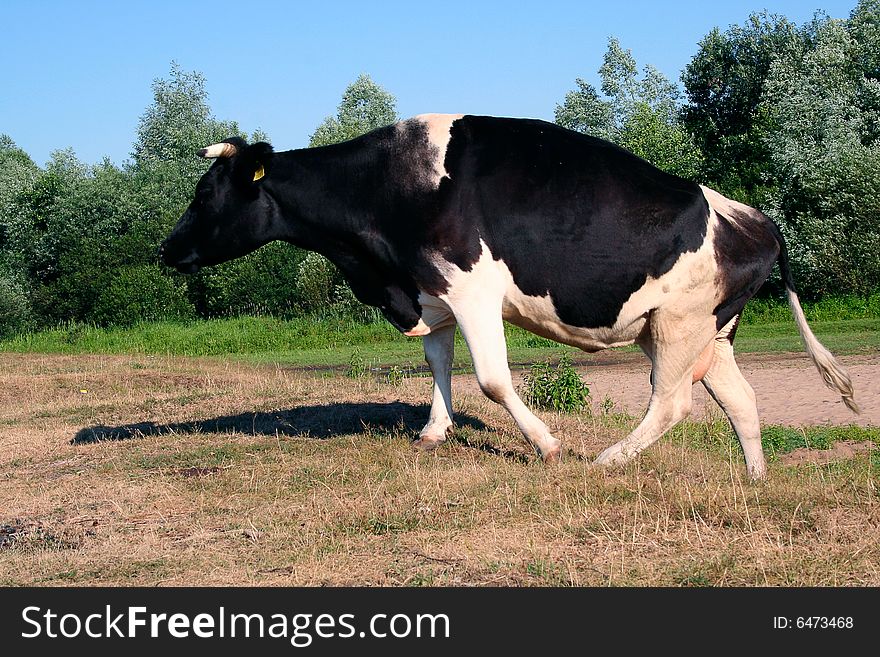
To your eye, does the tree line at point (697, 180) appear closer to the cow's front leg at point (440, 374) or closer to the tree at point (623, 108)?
Answer: the tree at point (623, 108)

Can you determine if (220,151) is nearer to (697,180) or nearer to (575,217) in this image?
(575,217)

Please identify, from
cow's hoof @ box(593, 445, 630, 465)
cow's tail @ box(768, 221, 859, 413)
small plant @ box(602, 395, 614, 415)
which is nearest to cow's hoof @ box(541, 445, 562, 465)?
cow's hoof @ box(593, 445, 630, 465)

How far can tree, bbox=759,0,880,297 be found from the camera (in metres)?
29.8

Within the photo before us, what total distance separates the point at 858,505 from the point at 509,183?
333 cm

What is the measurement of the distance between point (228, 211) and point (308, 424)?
2.52 metres

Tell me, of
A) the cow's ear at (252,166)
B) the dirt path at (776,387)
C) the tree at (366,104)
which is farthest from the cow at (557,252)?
the tree at (366,104)

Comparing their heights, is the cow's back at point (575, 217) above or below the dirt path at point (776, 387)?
above

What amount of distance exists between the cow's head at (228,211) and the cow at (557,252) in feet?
2.31

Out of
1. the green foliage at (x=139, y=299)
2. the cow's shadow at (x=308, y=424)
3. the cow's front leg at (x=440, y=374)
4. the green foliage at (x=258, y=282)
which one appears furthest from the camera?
the green foliage at (x=258, y=282)

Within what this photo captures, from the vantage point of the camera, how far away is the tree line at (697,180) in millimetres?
31281

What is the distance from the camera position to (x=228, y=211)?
9.21 meters

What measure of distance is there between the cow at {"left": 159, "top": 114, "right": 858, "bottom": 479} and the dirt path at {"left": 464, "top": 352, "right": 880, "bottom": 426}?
3.79m

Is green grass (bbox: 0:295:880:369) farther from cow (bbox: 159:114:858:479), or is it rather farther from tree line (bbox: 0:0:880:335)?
cow (bbox: 159:114:858:479)

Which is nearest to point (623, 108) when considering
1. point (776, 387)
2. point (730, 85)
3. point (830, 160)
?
point (730, 85)
